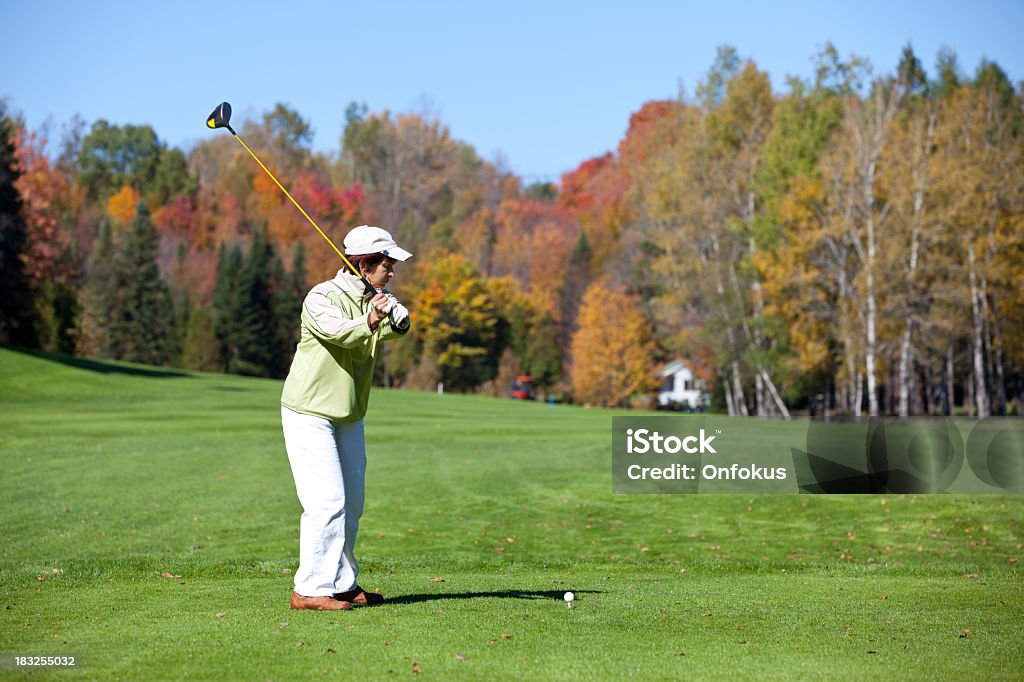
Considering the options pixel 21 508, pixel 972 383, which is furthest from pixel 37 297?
pixel 21 508

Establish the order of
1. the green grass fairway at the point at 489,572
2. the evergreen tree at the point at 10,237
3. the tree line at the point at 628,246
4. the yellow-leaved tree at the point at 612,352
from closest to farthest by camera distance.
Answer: the green grass fairway at the point at 489,572 → the tree line at the point at 628,246 → the evergreen tree at the point at 10,237 → the yellow-leaved tree at the point at 612,352

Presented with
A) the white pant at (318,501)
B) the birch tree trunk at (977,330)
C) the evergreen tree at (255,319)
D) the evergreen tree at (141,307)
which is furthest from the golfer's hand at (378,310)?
the evergreen tree at (141,307)

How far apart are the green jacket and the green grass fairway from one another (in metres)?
1.42

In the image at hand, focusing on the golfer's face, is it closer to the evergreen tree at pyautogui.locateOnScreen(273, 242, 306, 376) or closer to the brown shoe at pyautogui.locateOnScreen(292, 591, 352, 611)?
the brown shoe at pyautogui.locateOnScreen(292, 591, 352, 611)

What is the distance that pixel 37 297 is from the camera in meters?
69.3

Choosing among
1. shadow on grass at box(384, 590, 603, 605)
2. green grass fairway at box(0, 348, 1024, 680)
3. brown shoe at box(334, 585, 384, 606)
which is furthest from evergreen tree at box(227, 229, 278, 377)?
brown shoe at box(334, 585, 384, 606)

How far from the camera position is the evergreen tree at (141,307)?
8569cm

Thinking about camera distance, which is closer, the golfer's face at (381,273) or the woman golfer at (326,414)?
the woman golfer at (326,414)

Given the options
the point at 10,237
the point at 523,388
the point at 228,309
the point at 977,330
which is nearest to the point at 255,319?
the point at 228,309

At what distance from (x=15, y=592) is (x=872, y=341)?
43.4m

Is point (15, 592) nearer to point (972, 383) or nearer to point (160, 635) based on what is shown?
point (160, 635)

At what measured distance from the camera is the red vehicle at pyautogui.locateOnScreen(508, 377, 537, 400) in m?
86.0

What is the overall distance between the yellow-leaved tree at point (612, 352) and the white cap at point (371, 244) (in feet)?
216

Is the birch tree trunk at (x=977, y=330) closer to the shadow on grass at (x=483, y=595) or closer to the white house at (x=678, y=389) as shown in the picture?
the white house at (x=678, y=389)
